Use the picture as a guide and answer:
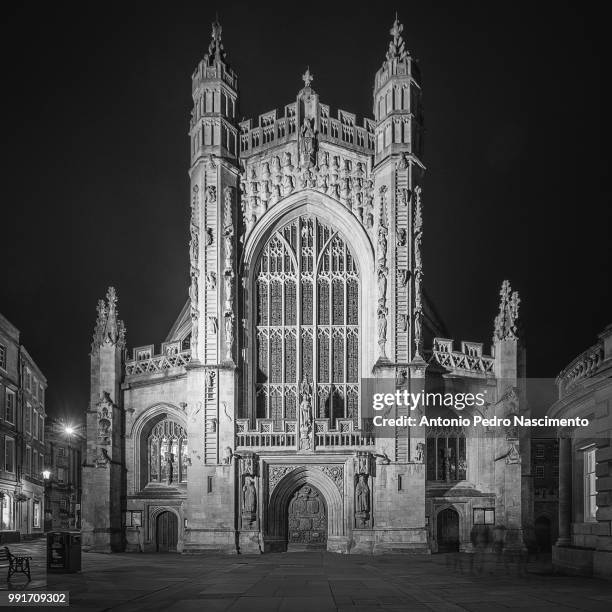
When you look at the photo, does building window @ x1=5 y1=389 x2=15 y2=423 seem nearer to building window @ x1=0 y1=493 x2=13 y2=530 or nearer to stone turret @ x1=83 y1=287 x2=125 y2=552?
building window @ x1=0 y1=493 x2=13 y2=530

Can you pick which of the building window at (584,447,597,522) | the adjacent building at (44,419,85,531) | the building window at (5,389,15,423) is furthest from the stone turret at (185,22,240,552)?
the adjacent building at (44,419,85,531)

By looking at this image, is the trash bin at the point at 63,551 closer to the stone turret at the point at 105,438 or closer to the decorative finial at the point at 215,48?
the stone turret at the point at 105,438

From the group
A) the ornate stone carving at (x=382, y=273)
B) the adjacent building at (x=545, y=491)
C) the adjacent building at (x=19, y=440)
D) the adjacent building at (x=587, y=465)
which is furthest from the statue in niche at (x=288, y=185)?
the adjacent building at (x=545, y=491)

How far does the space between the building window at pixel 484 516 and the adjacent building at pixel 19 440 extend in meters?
27.1

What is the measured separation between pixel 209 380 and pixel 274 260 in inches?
268

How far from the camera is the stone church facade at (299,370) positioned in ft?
140

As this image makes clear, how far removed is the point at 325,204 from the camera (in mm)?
45812

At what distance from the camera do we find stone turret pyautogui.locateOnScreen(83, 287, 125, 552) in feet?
146

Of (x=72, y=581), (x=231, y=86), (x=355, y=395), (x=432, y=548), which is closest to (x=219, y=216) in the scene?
(x=231, y=86)

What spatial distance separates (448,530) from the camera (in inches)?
1759

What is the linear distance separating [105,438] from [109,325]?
17.7ft

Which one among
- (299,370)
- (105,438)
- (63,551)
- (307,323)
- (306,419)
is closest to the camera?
(63,551)

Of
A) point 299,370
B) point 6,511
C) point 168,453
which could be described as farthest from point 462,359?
point 6,511

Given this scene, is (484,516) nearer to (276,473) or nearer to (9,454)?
(276,473)
